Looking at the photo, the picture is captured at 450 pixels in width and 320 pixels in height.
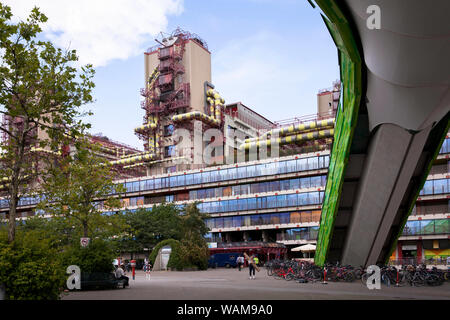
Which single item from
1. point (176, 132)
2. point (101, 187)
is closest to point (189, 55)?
point (176, 132)

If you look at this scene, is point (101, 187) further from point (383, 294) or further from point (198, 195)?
point (198, 195)

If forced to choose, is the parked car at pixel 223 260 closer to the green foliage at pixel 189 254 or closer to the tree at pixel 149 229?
the green foliage at pixel 189 254

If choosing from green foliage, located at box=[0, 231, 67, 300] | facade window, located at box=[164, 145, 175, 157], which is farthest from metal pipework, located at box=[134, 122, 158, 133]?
green foliage, located at box=[0, 231, 67, 300]

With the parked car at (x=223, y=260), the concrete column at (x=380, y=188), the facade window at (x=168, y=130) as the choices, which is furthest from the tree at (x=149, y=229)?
the concrete column at (x=380, y=188)

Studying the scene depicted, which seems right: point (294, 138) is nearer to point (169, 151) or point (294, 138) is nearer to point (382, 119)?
point (169, 151)

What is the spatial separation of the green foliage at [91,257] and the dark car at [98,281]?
0.32 m

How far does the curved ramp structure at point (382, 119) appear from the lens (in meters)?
12.9

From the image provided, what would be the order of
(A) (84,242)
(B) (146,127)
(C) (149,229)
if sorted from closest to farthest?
(A) (84,242), (C) (149,229), (B) (146,127)

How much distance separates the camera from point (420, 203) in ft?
193

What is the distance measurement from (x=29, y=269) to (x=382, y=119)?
553 inches

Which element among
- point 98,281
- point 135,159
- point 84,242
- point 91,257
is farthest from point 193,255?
point 135,159

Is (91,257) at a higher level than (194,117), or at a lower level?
lower

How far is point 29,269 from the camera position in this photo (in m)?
14.1

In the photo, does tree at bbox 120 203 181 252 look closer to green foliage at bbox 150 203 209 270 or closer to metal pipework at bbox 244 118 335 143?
green foliage at bbox 150 203 209 270
